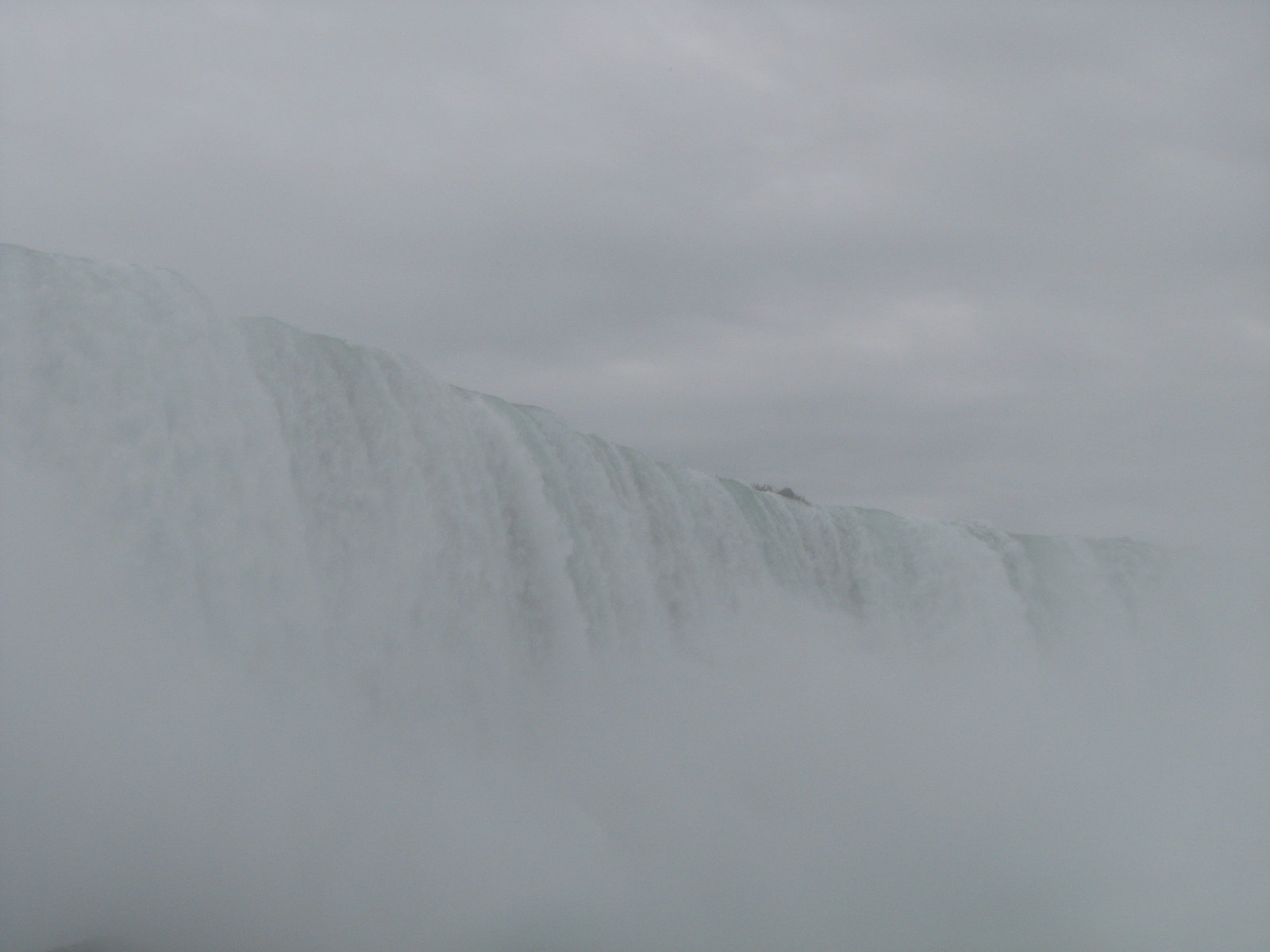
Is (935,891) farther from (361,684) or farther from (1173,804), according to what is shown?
(361,684)

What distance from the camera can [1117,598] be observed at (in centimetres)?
2444

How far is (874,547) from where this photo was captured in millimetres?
21547

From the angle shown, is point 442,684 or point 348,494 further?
point 442,684

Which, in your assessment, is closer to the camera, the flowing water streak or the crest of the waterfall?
the flowing water streak

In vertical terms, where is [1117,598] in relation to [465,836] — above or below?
above

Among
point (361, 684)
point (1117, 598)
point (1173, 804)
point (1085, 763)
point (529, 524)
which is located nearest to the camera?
point (361, 684)

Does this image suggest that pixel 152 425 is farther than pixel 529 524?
No

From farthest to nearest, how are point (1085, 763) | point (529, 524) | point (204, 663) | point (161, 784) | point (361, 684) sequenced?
point (1085, 763) < point (529, 524) < point (361, 684) < point (204, 663) < point (161, 784)

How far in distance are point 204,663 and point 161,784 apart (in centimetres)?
105

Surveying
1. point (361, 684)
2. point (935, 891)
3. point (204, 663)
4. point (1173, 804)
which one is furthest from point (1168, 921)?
point (204, 663)

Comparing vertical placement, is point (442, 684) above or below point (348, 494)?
below

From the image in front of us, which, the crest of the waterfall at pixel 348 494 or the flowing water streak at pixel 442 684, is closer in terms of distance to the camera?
the flowing water streak at pixel 442 684

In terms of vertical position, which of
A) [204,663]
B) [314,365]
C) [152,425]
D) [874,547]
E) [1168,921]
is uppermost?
[874,547]

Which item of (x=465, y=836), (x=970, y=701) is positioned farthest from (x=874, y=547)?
(x=465, y=836)
